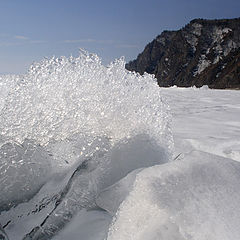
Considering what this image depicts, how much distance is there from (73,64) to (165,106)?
0.47m

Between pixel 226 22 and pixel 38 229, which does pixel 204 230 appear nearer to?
pixel 38 229

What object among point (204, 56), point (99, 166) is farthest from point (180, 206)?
point (204, 56)

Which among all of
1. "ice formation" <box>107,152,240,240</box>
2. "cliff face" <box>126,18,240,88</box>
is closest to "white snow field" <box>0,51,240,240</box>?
"ice formation" <box>107,152,240,240</box>

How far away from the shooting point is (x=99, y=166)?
4.33 feet

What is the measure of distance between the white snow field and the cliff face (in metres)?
52.4

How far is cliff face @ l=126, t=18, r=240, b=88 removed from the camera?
58.5m

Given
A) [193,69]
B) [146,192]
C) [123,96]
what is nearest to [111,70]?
[123,96]

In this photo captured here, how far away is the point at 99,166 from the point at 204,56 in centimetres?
6912

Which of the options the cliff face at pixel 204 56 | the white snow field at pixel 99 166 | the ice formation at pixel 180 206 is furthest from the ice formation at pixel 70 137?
the cliff face at pixel 204 56

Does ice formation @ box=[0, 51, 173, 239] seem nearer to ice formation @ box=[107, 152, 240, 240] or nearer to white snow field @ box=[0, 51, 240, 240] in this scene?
white snow field @ box=[0, 51, 240, 240]

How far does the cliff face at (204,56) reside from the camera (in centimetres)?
5847

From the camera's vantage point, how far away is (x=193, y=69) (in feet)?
222

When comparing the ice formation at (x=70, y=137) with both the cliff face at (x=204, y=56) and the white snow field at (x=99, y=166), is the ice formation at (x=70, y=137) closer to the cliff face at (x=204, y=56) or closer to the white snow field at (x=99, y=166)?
the white snow field at (x=99, y=166)

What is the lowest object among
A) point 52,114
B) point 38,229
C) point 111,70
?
point 38,229
